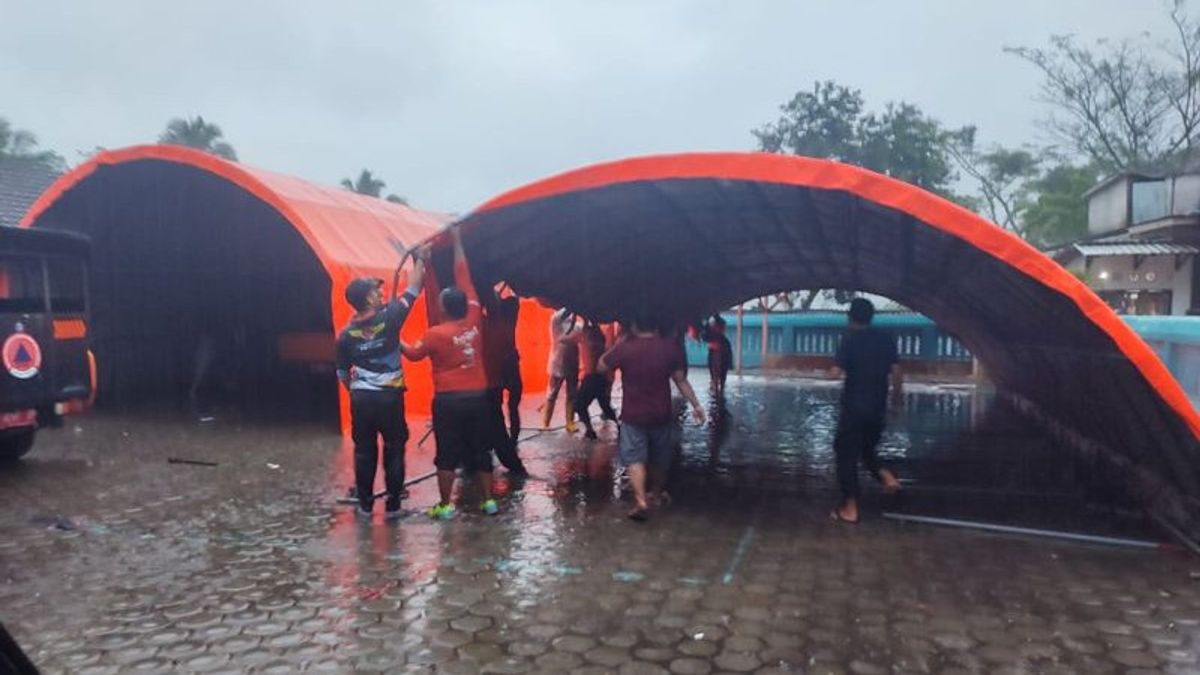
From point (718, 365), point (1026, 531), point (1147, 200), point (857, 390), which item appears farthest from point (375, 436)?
point (1147, 200)

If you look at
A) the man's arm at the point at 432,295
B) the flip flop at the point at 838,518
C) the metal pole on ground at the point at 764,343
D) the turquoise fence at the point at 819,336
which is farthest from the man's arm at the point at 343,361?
the metal pole on ground at the point at 764,343

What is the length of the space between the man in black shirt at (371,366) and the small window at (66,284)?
167 inches

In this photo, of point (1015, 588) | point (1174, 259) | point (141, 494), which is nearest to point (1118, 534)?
point (1015, 588)

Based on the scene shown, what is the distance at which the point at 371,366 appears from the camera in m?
6.37

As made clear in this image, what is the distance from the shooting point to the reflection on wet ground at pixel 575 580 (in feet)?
13.4

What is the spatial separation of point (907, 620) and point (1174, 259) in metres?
19.2

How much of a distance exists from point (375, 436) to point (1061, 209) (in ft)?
106

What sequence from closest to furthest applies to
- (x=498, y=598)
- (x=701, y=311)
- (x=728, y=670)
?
(x=728, y=670) → (x=498, y=598) → (x=701, y=311)

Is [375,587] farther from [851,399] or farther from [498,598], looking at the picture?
[851,399]

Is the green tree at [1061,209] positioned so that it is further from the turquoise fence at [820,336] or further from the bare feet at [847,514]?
the bare feet at [847,514]

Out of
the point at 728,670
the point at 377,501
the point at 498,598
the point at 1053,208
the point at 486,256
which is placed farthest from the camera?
the point at 1053,208

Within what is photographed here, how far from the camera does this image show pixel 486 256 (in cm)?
806

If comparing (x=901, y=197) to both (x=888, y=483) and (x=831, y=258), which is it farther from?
(x=831, y=258)

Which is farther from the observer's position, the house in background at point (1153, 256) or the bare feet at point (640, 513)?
the house in background at point (1153, 256)
